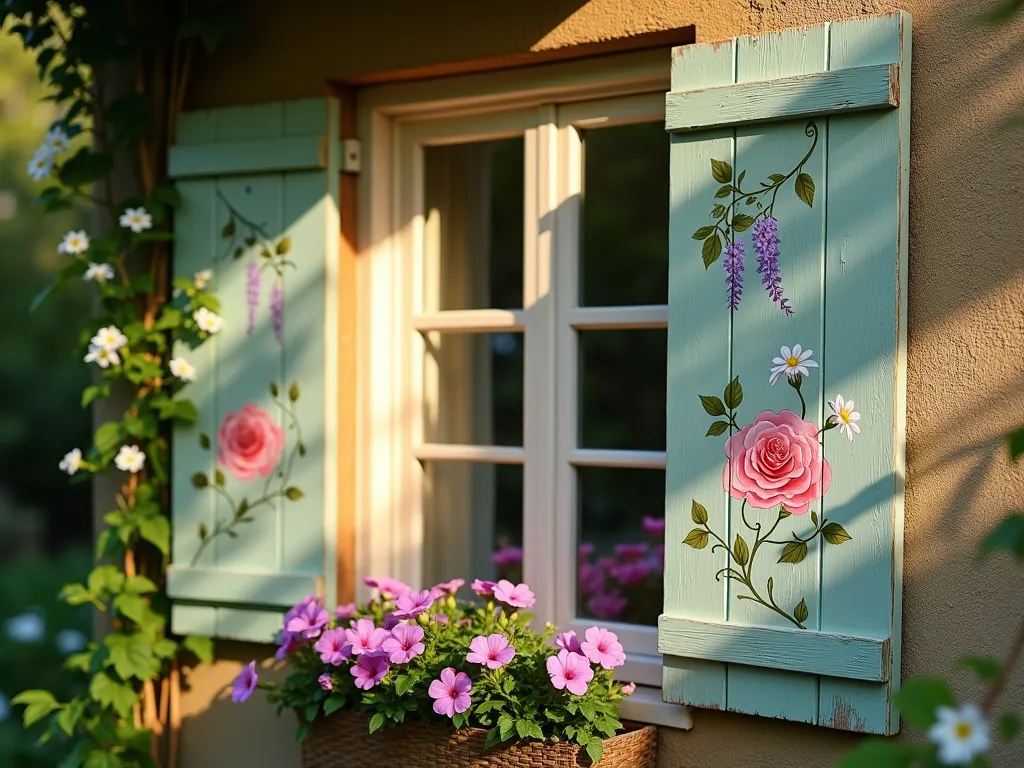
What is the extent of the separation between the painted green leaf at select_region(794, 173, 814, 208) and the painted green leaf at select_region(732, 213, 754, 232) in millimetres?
113

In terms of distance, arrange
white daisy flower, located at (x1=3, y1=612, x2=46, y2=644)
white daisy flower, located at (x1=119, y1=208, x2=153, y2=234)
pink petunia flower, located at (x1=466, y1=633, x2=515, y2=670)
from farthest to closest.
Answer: white daisy flower, located at (x1=3, y1=612, x2=46, y2=644) → white daisy flower, located at (x1=119, y1=208, x2=153, y2=234) → pink petunia flower, located at (x1=466, y1=633, x2=515, y2=670)

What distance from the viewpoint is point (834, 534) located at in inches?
86.9

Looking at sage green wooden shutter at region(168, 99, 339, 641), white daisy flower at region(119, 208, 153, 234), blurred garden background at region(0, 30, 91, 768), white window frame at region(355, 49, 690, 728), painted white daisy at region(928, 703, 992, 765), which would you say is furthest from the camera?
blurred garden background at region(0, 30, 91, 768)

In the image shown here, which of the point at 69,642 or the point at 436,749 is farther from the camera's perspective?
the point at 69,642

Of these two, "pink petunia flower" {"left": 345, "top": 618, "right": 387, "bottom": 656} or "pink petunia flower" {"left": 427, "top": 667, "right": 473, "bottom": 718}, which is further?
"pink petunia flower" {"left": 345, "top": 618, "right": 387, "bottom": 656}

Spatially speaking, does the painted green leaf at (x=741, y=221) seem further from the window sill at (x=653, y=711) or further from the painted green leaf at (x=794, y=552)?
the window sill at (x=653, y=711)

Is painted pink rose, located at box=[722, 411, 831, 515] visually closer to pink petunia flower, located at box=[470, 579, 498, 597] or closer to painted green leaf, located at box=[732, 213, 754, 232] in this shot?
painted green leaf, located at box=[732, 213, 754, 232]

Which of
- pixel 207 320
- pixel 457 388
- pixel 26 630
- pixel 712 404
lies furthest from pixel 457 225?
pixel 26 630

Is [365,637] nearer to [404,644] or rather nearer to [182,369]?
[404,644]

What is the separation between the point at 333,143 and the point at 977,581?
6.12ft

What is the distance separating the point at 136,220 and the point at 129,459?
2.13 feet

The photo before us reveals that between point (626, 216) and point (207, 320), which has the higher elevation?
point (626, 216)

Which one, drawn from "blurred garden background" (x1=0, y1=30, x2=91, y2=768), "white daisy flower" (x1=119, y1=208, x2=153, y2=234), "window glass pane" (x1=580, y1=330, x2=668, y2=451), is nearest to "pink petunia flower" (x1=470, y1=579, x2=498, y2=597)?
"white daisy flower" (x1=119, y1=208, x2=153, y2=234)

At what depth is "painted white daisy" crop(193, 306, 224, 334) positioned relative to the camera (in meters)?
2.97
